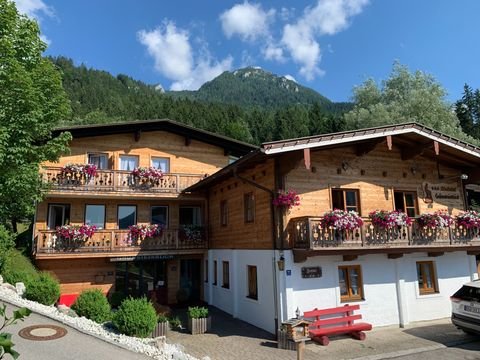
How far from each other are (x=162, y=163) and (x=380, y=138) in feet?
38.0

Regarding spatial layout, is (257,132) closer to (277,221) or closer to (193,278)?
(193,278)

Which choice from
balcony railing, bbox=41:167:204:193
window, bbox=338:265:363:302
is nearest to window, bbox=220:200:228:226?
balcony railing, bbox=41:167:204:193

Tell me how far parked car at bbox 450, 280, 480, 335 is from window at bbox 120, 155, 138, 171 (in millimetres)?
15431

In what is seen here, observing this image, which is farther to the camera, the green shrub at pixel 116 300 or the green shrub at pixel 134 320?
the green shrub at pixel 116 300

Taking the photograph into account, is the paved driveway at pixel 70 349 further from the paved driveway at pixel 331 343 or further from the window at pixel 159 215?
the window at pixel 159 215

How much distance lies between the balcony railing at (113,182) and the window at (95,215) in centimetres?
147

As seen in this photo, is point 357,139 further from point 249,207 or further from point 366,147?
point 249,207

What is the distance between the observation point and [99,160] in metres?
19.6

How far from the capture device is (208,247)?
1927 centimetres

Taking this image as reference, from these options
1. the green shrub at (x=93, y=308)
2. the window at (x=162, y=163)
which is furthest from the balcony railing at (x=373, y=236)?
the window at (x=162, y=163)

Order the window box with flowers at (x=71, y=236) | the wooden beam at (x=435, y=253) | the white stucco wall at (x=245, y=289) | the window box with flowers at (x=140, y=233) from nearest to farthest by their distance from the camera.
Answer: the white stucco wall at (x=245, y=289) < the wooden beam at (x=435, y=253) < the window box with flowers at (x=71, y=236) < the window box with flowers at (x=140, y=233)

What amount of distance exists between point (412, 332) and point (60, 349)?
10.8m

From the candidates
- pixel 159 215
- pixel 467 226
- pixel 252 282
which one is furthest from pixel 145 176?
pixel 467 226

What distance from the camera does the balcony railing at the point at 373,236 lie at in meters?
11.9
